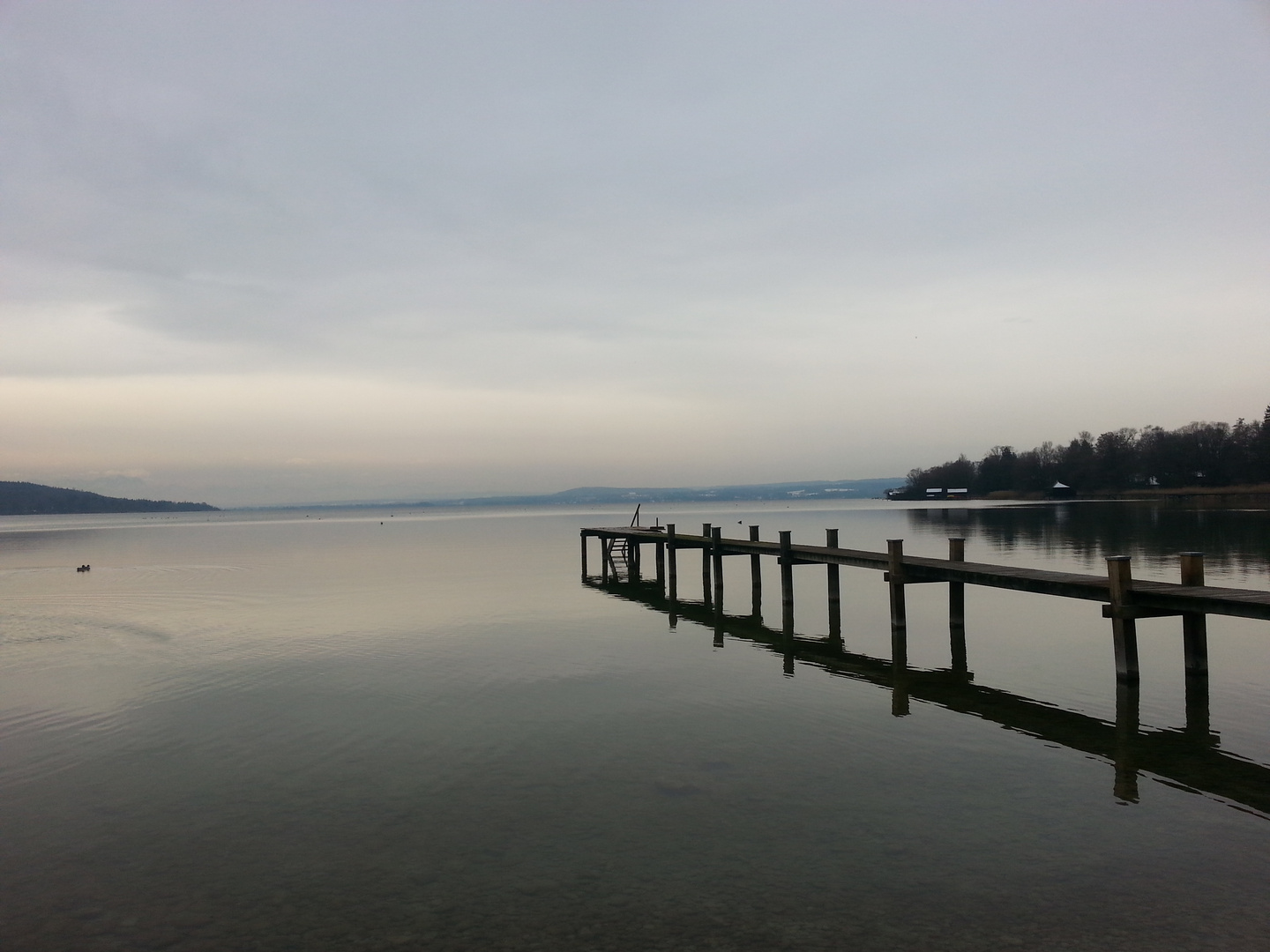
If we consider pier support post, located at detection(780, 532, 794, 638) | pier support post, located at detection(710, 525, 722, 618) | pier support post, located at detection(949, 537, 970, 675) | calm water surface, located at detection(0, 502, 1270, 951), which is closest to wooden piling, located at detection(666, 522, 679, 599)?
pier support post, located at detection(710, 525, 722, 618)

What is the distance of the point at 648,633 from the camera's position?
2214cm

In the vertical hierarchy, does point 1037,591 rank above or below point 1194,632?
above

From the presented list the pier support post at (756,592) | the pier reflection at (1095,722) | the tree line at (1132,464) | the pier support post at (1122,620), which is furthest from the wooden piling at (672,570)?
the tree line at (1132,464)

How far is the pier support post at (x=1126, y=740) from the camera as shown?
981 cm

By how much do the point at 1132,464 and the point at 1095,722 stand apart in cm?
13565

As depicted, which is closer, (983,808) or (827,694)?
(983,808)

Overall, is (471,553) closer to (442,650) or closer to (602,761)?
(442,650)

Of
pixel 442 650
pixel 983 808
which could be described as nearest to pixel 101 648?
pixel 442 650

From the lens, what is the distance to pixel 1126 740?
38.4 ft

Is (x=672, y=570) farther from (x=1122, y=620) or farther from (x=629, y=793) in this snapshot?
(x=629, y=793)

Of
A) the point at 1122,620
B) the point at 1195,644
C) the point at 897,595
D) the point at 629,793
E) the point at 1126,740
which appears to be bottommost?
the point at 1126,740

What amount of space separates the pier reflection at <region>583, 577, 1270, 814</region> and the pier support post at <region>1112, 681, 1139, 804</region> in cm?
1

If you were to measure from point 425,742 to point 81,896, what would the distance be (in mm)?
5006

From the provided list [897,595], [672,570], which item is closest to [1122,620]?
[897,595]
